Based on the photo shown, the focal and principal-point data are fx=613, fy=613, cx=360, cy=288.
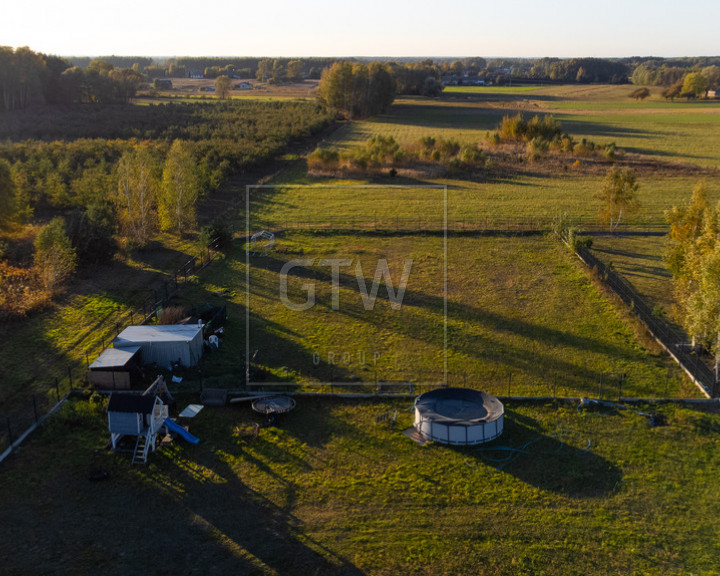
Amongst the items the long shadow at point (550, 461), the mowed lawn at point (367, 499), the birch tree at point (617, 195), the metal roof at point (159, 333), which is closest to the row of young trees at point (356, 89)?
the birch tree at point (617, 195)

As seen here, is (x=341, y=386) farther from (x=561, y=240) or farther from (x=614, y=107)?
(x=614, y=107)

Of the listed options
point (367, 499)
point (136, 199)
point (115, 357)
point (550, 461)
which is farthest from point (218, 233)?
point (550, 461)

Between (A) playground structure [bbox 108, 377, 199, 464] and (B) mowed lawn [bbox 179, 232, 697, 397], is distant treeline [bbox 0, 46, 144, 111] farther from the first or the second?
(A) playground structure [bbox 108, 377, 199, 464]

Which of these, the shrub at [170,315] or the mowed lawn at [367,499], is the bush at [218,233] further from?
the mowed lawn at [367,499]

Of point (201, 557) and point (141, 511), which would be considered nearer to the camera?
Answer: point (201, 557)

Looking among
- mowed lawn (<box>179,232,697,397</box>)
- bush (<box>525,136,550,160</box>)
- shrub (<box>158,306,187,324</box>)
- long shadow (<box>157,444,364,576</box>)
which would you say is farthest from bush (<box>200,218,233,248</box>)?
bush (<box>525,136,550,160</box>)

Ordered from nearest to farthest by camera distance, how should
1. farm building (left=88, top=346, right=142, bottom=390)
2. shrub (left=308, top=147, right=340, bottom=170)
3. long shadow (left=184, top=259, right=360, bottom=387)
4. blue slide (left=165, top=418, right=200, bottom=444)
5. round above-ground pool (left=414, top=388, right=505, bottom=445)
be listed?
round above-ground pool (left=414, top=388, right=505, bottom=445)
blue slide (left=165, top=418, right=200, bottom=444)
farm building (left=88, top=346, right=142, bottom=390)
long shadow (left=184, top=259, right=360, bottom=387)
shrub (left=308, top=147, right=340, bottom=170)

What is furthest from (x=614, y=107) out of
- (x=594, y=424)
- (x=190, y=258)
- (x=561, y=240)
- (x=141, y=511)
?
(x=141, y=511)
